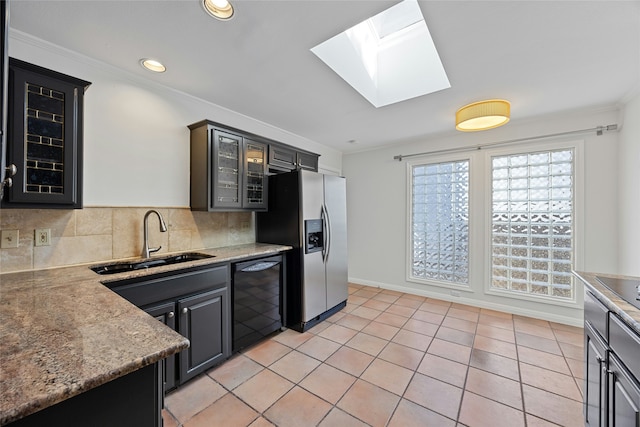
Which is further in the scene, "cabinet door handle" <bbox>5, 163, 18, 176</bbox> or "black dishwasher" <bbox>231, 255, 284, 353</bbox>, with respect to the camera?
"black dishwasher" <bbox>231, 255, 284, 353</bbox>

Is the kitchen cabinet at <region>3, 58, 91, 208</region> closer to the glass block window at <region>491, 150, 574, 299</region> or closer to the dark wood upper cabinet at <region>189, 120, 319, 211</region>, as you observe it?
the dark wood upper cabinet at <region>189, 120, 319, 211</region>

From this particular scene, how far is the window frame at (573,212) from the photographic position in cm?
288

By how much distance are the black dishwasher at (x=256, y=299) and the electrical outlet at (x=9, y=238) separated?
136cm

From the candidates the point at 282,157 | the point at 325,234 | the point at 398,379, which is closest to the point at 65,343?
the point at 398,379

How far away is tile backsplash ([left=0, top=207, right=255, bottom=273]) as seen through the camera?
168 centimetres

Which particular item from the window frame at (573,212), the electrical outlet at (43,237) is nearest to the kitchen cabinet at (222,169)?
the electrical outlet at (43,237)

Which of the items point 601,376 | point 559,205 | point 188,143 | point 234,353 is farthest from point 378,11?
point 559,205

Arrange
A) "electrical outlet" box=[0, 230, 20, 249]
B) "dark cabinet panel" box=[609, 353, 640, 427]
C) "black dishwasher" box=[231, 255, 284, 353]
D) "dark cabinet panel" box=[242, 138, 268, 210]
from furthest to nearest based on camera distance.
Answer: "dark cabinet panel" box=[242, 138, 268, 210] → "black dishwasher" box=[231, 255, 284, 353] → "electrical outlet" box=[0, 230, 20, 249] → "dark cabinet panel" box=[609, 353, 640, 427]

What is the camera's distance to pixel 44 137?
1562 millimetres

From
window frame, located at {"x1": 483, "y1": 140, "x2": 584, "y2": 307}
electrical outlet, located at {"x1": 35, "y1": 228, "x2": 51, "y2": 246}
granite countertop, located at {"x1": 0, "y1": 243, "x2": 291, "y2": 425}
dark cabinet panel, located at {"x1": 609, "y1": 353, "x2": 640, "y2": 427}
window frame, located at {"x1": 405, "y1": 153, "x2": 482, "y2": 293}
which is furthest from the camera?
window frame, located at {"x1": 405, "y1": 153, "x2": 482, "y2": 293}

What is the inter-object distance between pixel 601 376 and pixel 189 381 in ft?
8.12

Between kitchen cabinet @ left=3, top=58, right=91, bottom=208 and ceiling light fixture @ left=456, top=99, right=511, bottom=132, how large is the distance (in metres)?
3.05

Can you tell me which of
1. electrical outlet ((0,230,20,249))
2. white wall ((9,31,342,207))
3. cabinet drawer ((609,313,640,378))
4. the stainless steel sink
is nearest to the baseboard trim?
cabinet drawer ((609,313,640,378))

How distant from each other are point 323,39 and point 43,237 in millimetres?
2301
